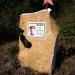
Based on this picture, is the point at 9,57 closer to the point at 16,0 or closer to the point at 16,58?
the point at 16,58

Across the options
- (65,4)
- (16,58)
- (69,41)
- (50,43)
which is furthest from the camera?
(65,4)

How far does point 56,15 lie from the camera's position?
1246cm

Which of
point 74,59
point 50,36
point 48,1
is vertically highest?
point 48,1

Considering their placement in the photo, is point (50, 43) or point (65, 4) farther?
point (65, 4)

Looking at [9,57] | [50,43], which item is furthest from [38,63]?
[9,57]

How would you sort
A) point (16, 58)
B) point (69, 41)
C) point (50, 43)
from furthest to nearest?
point (69, 41)
point (16, 58)
point (50, 43)

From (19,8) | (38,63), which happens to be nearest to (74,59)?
(38,63)

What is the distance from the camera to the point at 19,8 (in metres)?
11.8

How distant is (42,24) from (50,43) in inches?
18.5

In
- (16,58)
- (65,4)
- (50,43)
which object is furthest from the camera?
(65,4)

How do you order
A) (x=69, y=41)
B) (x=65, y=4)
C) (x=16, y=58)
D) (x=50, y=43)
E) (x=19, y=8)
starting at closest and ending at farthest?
(x=50, y=43), (x=16, y=58), (x=69, y=41), (x=19, y=8), (x=65, y=4)

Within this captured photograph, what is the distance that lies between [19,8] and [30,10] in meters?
0.42

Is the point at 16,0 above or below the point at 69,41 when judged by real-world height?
above

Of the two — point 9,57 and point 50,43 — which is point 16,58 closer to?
point 9,57
